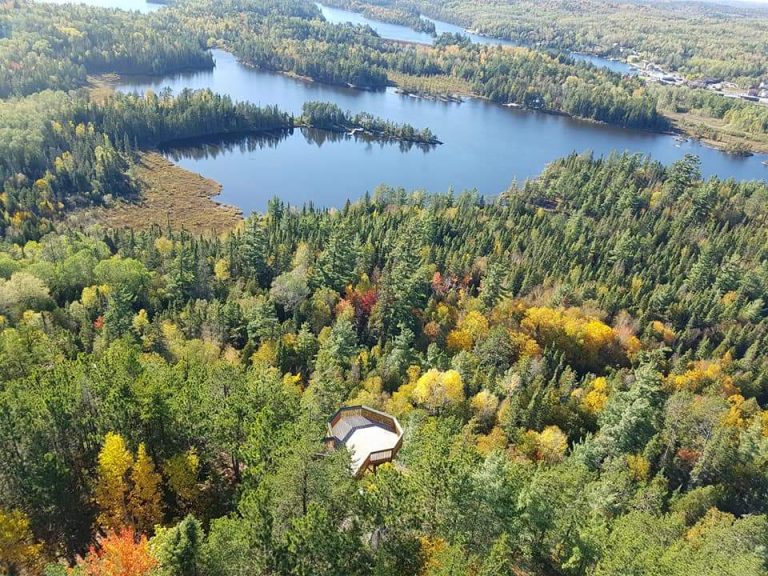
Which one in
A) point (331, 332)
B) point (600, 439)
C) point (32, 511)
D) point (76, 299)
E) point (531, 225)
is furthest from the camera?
point (531, 225)

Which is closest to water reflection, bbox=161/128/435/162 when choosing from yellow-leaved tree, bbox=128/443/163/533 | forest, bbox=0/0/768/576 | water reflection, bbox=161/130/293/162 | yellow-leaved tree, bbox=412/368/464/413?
water reflection, bbox=161/130/293/162

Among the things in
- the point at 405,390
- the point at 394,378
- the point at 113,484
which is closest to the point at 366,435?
the point at 405,390

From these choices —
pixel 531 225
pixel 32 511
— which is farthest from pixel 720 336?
pixel 32 511

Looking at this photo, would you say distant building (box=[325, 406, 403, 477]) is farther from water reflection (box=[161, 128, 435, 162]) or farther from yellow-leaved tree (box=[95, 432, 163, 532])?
water reflection (box=[161, 128, 435, 162])

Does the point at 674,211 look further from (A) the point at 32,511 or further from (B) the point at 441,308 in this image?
(A) the point at 32,511

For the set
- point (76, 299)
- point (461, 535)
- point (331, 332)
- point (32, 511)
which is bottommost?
point (76, 299)

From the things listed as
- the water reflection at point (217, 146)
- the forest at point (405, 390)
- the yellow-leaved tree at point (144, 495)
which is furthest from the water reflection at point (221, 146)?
the yellow-leaved tree at point (144, 495)

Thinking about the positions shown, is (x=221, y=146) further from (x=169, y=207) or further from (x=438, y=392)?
(x=438, y=392)
